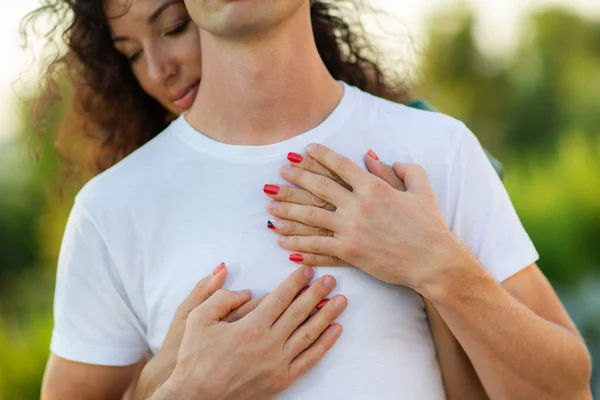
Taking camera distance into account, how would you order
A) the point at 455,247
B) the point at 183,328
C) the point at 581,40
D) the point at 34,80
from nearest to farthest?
1. the point at 455,247
2. the point at 183,328
3. the point at 34,80
4. the point at 581,40

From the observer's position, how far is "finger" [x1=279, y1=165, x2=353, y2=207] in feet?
5.93

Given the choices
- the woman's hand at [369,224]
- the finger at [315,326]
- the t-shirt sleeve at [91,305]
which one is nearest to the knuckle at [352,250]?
the woman's hand at [369,224]

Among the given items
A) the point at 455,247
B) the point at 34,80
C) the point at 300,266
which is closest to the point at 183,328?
the point at 300,266

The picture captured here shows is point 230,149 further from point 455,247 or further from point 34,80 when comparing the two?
point 34,80

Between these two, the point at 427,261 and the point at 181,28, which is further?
the point at 181,28

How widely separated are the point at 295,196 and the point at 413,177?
258 millimetres

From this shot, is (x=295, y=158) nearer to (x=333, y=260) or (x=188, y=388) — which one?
(x=333, y=260)

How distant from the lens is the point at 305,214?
5.98 ft

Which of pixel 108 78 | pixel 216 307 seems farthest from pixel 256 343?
pixel 108 78

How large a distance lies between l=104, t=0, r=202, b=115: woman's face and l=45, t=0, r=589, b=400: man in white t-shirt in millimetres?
301

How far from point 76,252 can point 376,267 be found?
27.8 inches

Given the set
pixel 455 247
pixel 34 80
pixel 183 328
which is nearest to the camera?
pixel 455 247

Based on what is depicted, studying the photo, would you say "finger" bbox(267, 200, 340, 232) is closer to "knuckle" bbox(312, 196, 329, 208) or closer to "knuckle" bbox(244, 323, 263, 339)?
"knuckle" bbox(312, 196, 329, 208)

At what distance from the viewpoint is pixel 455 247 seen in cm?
174
